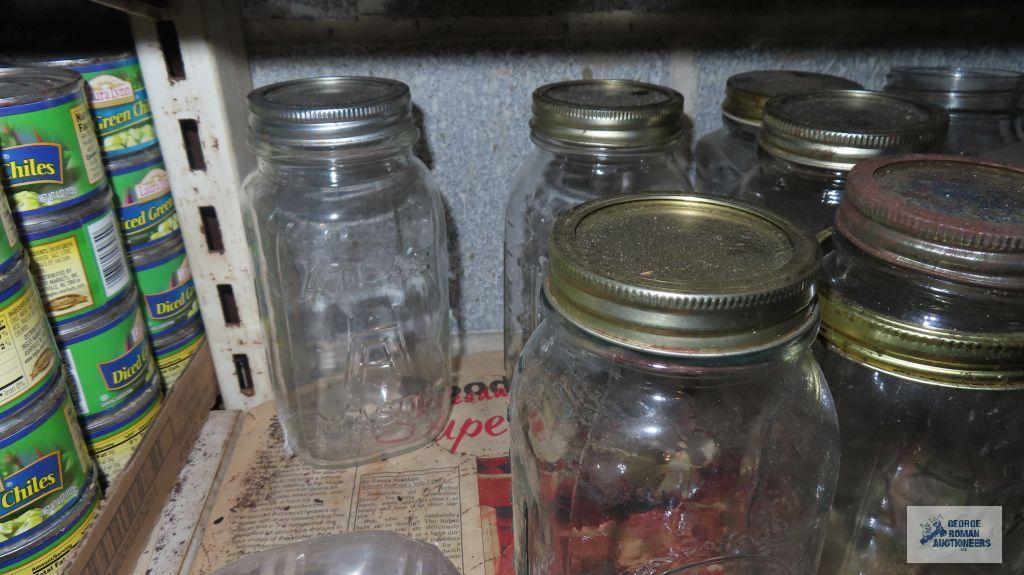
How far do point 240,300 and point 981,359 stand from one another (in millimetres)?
656

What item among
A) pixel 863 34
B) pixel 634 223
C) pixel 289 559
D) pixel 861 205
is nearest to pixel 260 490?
pixel 289 559

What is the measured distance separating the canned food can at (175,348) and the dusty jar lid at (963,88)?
0.78m

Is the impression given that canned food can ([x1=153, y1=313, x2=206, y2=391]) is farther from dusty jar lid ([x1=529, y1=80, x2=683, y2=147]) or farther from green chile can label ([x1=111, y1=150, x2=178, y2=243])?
dusty jar lid ([x1=529, y1=80, x2=683, y2=147])

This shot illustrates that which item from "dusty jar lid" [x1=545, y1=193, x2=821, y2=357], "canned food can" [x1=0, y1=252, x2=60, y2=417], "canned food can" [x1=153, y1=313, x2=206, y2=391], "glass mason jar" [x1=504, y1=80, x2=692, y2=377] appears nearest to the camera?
"dusty jar lid" [x1=545, y1=193, x2=821, y2=357]

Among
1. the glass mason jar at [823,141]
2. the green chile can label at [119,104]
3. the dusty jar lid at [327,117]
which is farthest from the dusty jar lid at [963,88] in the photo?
the green chile can label at [119,104]

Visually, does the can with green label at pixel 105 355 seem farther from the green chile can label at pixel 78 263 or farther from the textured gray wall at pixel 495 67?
the textured gray wall at pixel 495 67

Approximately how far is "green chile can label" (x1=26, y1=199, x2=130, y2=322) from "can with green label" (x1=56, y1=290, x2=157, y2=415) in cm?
1

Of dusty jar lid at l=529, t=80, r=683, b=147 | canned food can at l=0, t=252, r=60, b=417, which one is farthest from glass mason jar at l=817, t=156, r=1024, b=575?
canned food can at l=0, t=252, r=60, b=417

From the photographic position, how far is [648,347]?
363 mm

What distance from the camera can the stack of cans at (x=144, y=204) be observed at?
62cm

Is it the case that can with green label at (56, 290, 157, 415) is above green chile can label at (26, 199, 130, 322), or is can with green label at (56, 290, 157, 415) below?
below

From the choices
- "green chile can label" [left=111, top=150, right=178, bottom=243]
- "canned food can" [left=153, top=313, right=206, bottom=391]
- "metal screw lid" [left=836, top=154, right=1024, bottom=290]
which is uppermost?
"metal screw lid" [left=836, top=154, right=1024, bottom=290]

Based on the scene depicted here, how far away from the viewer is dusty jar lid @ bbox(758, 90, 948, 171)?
1.73ft

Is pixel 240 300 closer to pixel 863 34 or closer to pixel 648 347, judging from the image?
pixel 648 347
